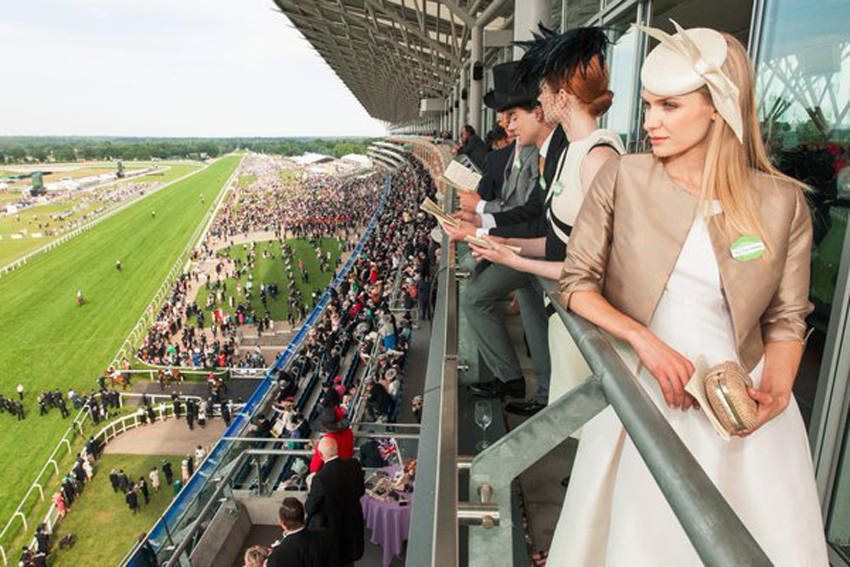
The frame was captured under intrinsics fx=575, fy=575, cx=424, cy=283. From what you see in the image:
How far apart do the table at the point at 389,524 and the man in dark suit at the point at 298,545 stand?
6.41 ft

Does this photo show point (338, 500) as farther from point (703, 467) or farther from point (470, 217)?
point (703, 467)

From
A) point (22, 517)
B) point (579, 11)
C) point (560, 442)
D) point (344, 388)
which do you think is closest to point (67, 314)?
point (22, 517)

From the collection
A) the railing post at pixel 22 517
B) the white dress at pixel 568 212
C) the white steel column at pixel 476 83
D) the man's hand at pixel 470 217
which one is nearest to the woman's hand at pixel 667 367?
the white dress at pixel 568 212

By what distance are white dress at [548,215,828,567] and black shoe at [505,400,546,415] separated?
1.68 meters

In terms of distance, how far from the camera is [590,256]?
1.39 m

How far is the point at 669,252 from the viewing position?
4.23 ft

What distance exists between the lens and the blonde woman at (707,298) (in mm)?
1204

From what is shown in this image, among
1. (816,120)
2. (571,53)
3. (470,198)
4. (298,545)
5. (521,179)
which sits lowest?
(298,545)

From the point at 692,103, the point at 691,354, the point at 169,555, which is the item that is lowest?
the point at 169,555

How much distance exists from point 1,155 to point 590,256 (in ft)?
760

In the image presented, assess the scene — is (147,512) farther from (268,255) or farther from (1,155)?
(1,155)

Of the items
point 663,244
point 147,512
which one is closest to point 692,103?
point 663,244

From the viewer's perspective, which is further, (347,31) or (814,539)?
(347,31)

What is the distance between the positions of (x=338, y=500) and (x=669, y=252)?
339cm
